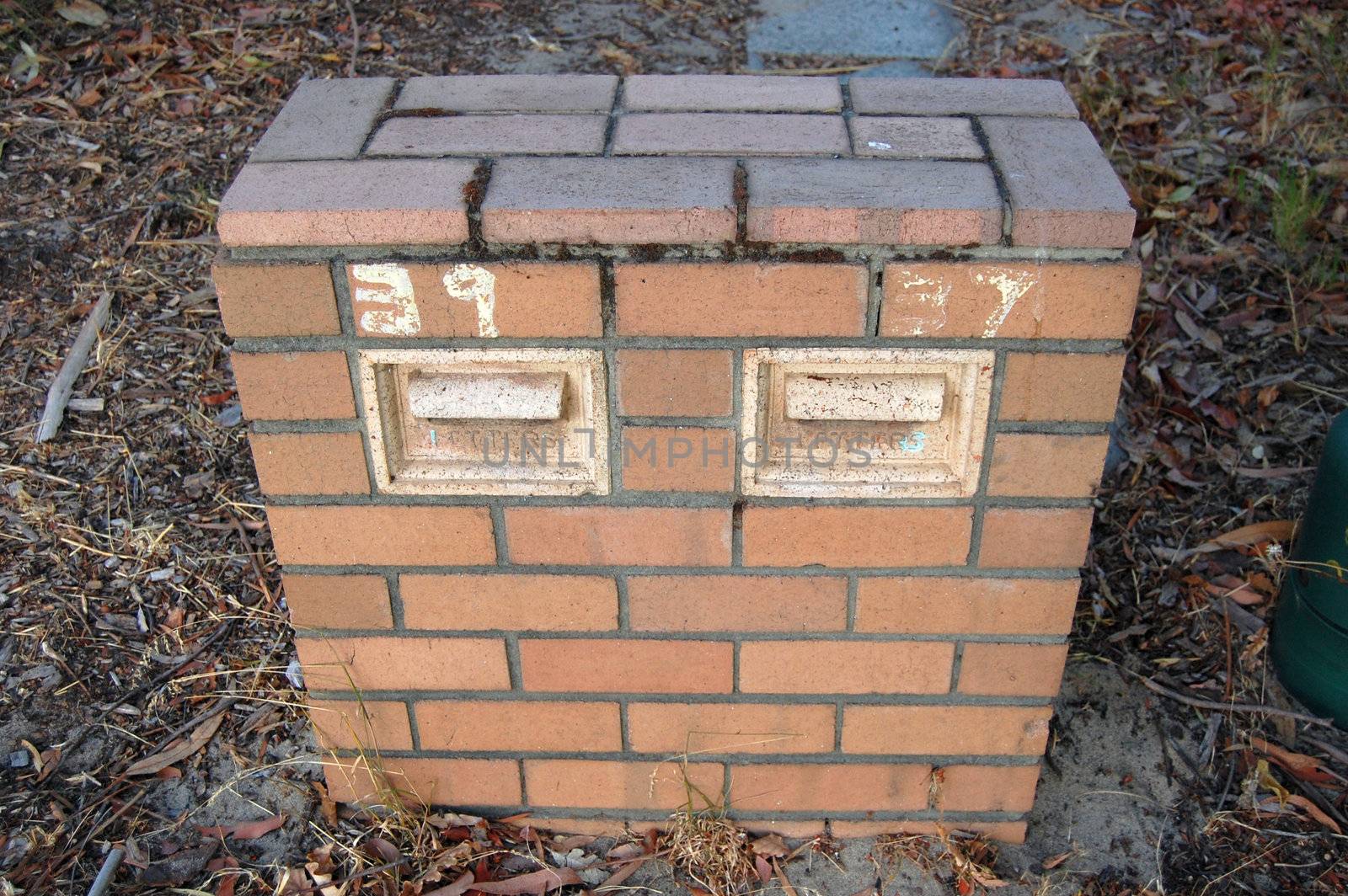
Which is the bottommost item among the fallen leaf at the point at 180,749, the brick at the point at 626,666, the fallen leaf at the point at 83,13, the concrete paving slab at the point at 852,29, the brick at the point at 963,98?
the fallen leaf at the point at 180,749

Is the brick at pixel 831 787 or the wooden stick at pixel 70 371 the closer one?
the brick at pixel 831 787

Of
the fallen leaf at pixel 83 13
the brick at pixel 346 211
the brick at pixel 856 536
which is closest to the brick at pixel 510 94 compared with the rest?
the brick at pixel 346 211

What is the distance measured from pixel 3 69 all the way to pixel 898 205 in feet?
11.2

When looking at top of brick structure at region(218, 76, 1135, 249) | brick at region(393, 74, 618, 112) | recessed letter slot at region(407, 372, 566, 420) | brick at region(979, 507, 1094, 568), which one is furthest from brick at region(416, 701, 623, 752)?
brick at region(393, 74, 618, 112)

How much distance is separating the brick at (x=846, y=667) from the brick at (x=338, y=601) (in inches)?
23.0

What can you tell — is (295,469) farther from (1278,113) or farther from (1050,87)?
(1278,113)

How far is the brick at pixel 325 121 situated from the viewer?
164 cm

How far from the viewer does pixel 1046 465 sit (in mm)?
1639

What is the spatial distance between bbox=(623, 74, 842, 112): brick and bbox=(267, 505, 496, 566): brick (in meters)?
0.70

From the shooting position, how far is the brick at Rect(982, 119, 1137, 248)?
146 cm

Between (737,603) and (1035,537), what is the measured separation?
0.46m

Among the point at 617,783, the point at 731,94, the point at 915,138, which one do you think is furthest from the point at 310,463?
the point at 915,138

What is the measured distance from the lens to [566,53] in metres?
3.87

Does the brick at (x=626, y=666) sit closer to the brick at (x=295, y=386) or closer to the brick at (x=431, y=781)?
the brick at (x=431, y=781)
